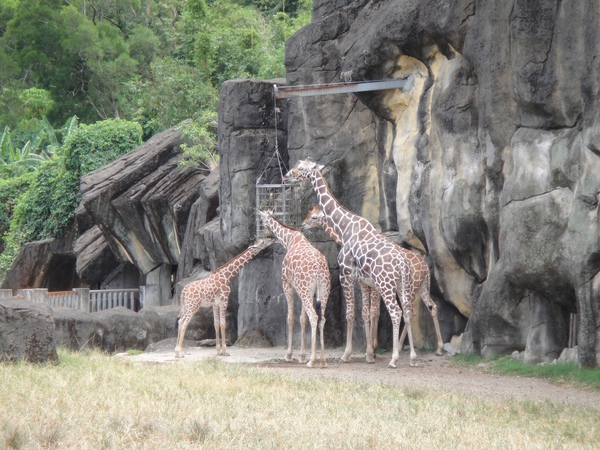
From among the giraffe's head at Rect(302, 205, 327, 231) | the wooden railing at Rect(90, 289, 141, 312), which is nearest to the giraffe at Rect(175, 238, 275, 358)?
the giraffe's head at Rect(302, 205, 327, 231)

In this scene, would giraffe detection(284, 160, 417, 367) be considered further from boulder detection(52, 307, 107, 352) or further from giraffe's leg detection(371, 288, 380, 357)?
boulder detection(52, 307, 107, 352)

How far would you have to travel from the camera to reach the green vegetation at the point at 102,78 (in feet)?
102

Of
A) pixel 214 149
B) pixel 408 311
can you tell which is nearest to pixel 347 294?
pixel 408 311

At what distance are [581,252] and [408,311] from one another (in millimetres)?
3557

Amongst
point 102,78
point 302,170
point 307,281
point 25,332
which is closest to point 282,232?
point 302,170

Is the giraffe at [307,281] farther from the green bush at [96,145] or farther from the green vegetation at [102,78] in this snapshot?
the green bush at [96,145]

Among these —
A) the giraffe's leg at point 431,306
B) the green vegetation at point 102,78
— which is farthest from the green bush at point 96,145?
the giraffe's leg at point 431,306

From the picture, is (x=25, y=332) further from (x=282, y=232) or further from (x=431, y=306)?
(x=431, y=306)

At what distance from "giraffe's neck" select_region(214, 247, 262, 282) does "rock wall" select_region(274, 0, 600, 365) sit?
6.43 ft

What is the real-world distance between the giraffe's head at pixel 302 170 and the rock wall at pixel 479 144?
3.34 ft

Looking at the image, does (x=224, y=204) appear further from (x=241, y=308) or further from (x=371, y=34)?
(x=371, y=34)

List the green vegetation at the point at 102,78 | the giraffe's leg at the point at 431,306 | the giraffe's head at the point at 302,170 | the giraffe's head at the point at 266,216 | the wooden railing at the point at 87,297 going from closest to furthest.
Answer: the giraffe's leg at the point at 431,306 < the giraffe's head at the point at 302,170 < the giraffe's head at the point at 266,216 < the wooden railing at the point at 87,297 < the green vegetation at the point at 102,78

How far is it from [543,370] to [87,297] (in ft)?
49.2

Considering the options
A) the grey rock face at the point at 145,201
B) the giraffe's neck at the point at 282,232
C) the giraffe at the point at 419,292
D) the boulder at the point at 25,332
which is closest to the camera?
the boulder at the point at 25,332
